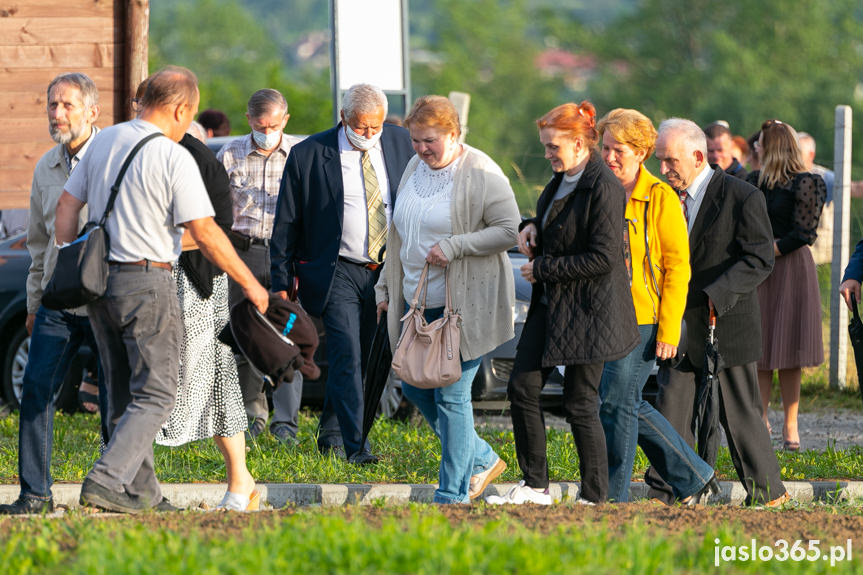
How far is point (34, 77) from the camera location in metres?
10.6

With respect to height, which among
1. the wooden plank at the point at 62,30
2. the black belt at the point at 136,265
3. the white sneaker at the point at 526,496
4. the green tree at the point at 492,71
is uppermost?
the green tree at the point at 492,71

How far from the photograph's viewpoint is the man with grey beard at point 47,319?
6.64m

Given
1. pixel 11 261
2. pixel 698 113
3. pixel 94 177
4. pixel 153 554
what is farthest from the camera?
pixel 698 113

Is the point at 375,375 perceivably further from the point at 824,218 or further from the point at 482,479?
the point at 824,218

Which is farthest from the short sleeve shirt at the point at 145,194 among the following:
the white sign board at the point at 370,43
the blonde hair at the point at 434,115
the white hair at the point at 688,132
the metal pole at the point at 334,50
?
the white sign board at the point at 370,43

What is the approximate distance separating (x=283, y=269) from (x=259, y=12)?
195497mm

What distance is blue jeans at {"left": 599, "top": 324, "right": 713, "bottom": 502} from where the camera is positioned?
662cm

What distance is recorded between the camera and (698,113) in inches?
2569

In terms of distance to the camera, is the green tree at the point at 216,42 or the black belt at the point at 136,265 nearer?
the black belt at the point at 136,265

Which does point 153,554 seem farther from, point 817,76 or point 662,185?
point 817,76

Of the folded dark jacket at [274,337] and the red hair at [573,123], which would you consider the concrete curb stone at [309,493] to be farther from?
the red hair at [573,123]

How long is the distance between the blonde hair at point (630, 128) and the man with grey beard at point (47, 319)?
7.91 ft

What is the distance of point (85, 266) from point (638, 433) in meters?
2.65

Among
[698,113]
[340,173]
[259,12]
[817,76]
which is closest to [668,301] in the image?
[340,173]
